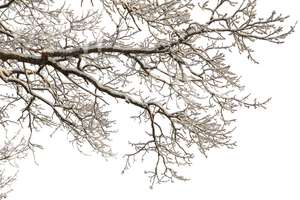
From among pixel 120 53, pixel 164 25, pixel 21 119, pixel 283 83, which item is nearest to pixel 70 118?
pixel 21 119

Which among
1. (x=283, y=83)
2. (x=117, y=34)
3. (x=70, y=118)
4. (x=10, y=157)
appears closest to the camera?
(x=117, y=34)

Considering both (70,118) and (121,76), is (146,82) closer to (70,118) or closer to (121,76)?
(121,76)

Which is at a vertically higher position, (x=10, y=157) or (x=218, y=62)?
(x=10, y=157)

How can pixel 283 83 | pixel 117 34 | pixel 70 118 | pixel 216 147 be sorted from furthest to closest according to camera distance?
pixel 283 83 < pixel 70 118 < pixel 216 147 < pixel 117 34

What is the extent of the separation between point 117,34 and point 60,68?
1.00m

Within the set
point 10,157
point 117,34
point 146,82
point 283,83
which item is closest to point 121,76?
point 146,82

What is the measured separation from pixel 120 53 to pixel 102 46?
430 millimetres

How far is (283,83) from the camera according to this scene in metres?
118

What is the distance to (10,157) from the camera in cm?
1327

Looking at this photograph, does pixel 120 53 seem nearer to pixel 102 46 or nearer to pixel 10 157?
pixel 102 46

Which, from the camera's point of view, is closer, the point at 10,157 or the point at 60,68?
the point at 60,68

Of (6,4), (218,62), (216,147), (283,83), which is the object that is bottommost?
(216,147)

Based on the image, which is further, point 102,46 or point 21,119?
point 21,119

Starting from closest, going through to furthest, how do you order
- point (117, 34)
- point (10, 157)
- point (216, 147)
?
point (117, 34) → point (216, 147) → point (10, 157)
